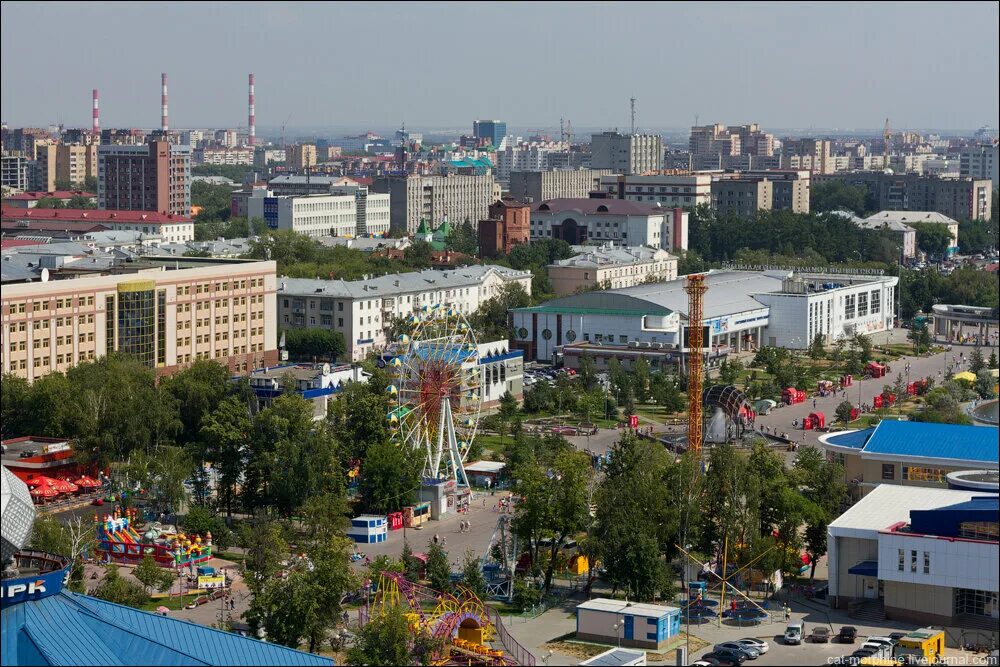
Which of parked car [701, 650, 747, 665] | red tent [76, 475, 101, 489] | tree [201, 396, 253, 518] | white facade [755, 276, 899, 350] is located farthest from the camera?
white facade [755, 276, 899, 350]

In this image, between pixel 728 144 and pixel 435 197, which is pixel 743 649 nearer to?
pixel 435 197

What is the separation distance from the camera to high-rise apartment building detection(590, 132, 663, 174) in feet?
217

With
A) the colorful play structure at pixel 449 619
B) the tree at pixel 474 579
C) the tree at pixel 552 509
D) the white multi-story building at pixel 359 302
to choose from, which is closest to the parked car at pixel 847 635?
the colorful play structure at pixel 449 619

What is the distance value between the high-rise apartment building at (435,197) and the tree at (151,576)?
36624 millimetres

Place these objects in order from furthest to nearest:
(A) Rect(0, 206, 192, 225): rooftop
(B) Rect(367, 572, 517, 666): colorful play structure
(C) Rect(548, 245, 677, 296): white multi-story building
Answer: (A) Rect(0, 206, 192, 225): rooftop
(C) Rect(548, 245, 677, 296): white multi-story building
(B) Rect(367, 572, 517, 666): colorful play structure

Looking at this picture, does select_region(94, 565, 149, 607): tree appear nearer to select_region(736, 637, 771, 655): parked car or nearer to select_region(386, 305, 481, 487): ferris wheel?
select_region(386, 305, 481, 487): ferris wheel

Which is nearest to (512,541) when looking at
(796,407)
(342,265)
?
(796,407)

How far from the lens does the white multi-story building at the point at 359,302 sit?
95.1ft

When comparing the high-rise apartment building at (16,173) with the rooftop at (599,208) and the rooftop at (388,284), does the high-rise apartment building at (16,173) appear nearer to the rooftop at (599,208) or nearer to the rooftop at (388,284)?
the rooftop at (599,208)

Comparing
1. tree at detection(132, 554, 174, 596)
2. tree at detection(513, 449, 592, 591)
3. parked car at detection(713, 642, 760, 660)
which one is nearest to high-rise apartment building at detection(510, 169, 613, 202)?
tree at detection(513, 449, 592, 591)

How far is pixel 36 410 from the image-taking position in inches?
783

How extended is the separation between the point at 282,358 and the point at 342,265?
7995 millimetres

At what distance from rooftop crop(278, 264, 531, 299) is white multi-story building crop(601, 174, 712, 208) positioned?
20.2 metres

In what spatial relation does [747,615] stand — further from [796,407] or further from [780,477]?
[796,407]
